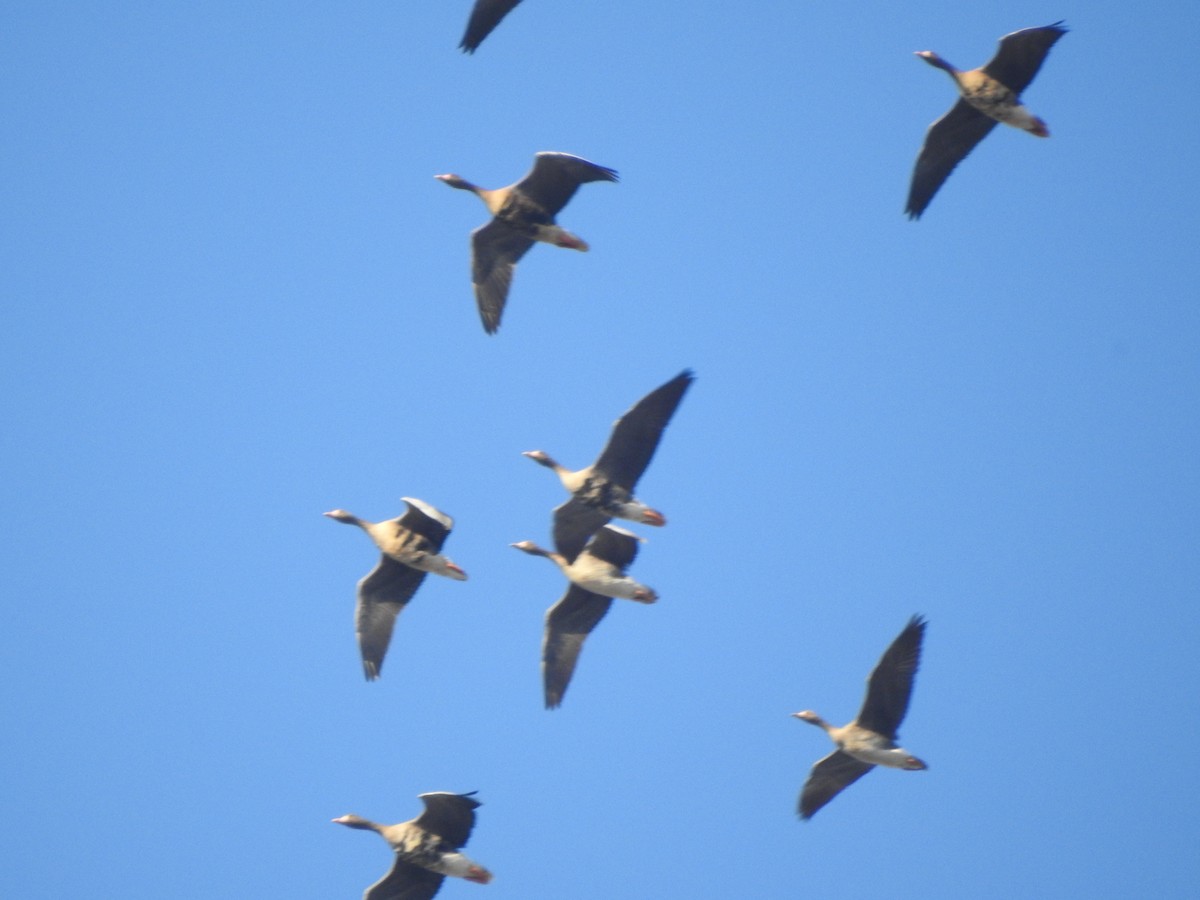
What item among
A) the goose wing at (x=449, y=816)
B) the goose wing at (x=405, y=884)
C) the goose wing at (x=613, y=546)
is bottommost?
the goose wing at (x=405, y=884)

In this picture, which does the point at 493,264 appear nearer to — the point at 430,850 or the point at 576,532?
the point at 576,532

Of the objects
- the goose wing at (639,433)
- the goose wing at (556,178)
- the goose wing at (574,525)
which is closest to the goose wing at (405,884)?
the goose wing at (574,525)

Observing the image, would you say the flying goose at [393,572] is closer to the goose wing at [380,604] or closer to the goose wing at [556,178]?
the goose wing at [380,604]

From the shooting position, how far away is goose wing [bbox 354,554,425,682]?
21797mm

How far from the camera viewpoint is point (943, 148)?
2208cm

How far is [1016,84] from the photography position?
21.1 m

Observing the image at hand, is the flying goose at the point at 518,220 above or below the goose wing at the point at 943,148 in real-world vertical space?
below

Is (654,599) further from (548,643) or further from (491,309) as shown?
(491,309)

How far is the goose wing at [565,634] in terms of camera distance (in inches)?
886

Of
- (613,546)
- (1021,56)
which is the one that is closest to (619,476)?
(613,546)

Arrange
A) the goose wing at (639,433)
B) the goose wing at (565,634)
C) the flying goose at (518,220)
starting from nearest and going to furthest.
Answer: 1. the goose wing at (639,433)
2. the flying goose at (518,220)
3. the goose wing at (565,634)

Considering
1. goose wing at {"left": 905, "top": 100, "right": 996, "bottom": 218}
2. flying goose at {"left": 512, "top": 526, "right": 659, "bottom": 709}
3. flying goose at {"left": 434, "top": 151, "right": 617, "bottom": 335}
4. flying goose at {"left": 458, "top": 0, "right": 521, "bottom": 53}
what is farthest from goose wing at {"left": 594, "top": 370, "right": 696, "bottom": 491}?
flying goose at {"left": 458, "top": 0, "right": 521, "bottom": 53}

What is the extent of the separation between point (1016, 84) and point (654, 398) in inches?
236

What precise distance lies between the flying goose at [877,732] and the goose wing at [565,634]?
11.7ft
